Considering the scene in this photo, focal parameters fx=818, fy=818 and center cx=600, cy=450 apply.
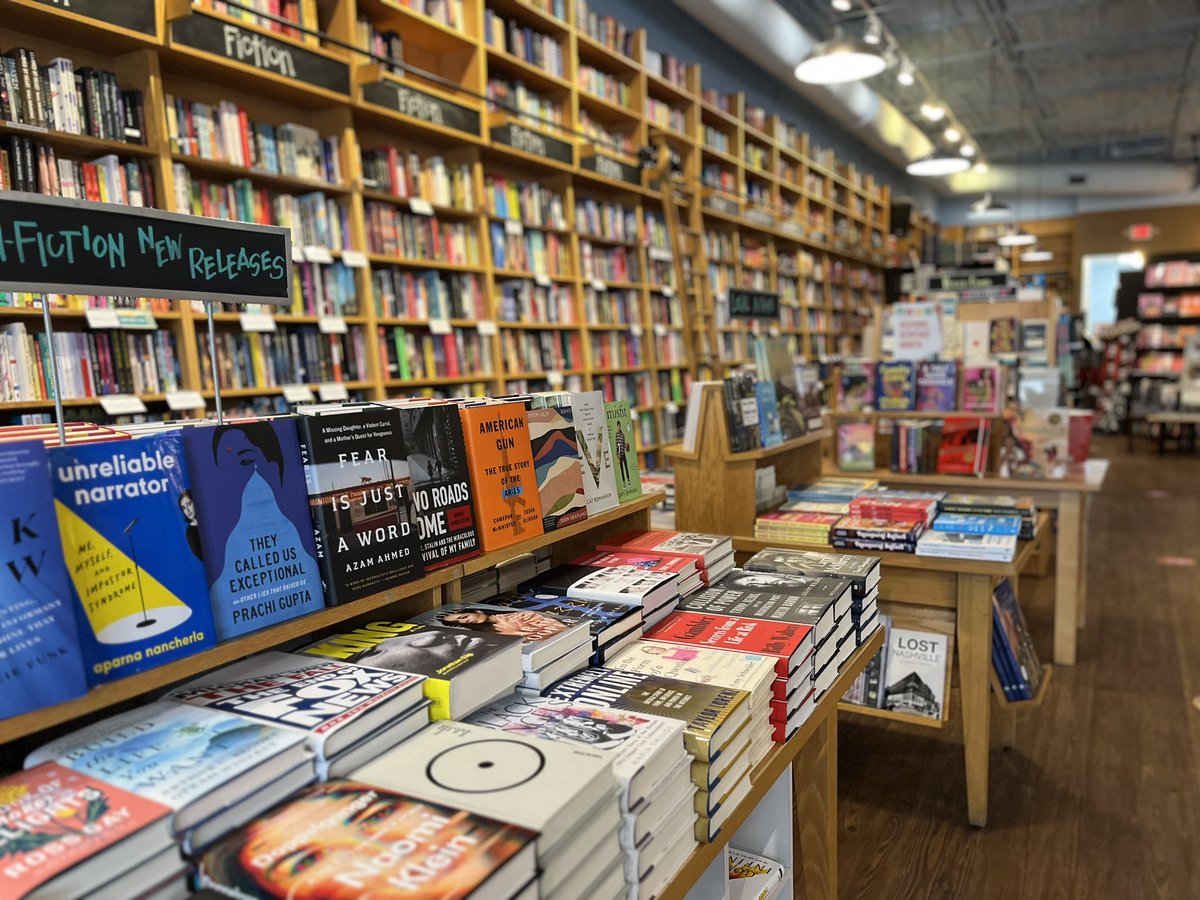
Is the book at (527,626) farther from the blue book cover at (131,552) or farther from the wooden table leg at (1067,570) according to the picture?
the wooden table leg at (1067,570)

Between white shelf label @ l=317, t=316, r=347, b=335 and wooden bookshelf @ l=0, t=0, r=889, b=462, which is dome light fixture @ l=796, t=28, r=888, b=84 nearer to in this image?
wooden bookshelf @ l=0, t=0, r=889, b=462

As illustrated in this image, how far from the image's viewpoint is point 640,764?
1062 mm

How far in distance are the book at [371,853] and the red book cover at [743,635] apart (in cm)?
75

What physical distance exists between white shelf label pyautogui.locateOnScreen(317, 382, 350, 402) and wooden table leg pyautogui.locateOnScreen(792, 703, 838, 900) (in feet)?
8.18

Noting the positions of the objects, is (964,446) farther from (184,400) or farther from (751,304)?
(184,400)

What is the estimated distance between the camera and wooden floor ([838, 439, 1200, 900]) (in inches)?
87.2

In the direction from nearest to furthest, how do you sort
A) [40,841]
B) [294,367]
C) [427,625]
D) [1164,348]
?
[40,841] < [427,625] < [294,367] < [1164,348]

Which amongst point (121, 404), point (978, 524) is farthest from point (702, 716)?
point (121, 404)

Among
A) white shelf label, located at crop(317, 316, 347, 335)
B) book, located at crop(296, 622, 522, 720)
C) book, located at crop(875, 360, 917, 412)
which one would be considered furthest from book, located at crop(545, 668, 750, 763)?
book, located at crop(875, 360, 917, 412)

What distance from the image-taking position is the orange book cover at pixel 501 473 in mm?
1500

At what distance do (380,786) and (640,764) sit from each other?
1.07ft

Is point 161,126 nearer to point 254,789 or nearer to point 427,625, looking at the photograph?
point 427,625

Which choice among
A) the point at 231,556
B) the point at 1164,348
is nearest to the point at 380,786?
the point at 231,556

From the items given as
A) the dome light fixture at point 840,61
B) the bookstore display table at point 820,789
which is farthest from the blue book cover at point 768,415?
the dome light fixture at point 840,61
